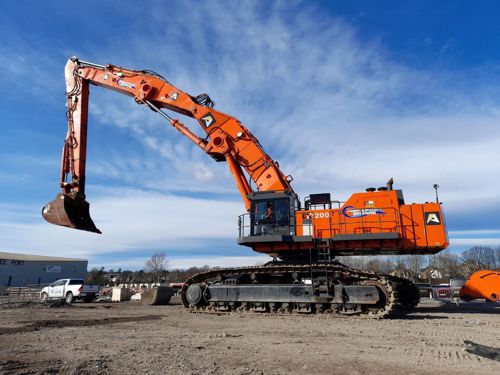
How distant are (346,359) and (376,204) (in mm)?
7871

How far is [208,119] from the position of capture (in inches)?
635

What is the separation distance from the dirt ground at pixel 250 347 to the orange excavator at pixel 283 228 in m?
1.40

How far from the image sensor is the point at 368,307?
12.4 m

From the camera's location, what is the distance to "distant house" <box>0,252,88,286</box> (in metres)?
66.2

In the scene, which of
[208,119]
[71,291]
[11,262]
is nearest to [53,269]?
[11,262]

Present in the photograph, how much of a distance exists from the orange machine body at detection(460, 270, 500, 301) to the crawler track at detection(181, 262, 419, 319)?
237 centimetres

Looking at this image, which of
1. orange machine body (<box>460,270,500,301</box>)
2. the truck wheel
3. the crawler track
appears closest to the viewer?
the crawler track

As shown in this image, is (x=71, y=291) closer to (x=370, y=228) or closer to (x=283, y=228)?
(x=283, y=228)

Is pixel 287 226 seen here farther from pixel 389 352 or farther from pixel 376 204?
pixel 389 352

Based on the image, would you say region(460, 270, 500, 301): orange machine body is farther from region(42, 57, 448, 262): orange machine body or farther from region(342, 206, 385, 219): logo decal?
region(342, 206, 385, 219): logo decal

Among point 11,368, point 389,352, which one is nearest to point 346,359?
point 389,352

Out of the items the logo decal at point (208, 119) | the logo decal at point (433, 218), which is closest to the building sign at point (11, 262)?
the logo decal at point (208, 119)

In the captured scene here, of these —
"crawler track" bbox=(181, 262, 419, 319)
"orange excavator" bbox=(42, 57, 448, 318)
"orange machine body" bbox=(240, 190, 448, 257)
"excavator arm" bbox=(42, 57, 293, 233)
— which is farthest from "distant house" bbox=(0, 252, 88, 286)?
"orange machine body" bbox=(240, 190, 448, 257)

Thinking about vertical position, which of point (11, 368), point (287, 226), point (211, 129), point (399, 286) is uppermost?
point (211, 129)
